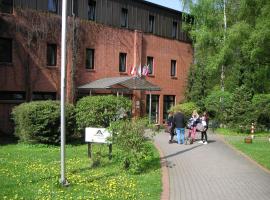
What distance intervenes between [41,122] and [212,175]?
29.0ft

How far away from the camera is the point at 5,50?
2669 centimetres

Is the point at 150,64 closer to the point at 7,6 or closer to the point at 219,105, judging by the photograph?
the point at 219,105

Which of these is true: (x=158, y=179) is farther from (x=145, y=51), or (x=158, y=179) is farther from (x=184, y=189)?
(x=145, y=51)

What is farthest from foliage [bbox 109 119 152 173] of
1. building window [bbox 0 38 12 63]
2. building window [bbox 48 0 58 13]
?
building window [bbox 48 0 58 13]

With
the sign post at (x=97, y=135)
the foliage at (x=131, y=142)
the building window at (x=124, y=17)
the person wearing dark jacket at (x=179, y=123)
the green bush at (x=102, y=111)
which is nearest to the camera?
the foliage at (x=131, y=142)

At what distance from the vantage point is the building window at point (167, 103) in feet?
130

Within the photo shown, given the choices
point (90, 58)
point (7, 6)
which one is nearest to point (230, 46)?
point (90, 58)

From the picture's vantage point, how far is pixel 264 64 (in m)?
35.5

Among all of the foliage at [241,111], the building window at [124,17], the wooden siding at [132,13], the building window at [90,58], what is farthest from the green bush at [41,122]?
the building window at [124,17]

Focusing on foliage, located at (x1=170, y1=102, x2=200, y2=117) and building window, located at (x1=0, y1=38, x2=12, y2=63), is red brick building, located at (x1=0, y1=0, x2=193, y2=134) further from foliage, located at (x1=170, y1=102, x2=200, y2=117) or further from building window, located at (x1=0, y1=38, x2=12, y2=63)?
foliage, located at (x1=170, y1=102, x2=200, y2=117)

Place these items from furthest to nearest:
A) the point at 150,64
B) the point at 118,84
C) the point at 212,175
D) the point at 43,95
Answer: the point at 150,64 → the point at 118,84 → the point at 43,95 → the point at 212,175

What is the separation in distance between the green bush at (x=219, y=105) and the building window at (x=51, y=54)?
40.0 ft

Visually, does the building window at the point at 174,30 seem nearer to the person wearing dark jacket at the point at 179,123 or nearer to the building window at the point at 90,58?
the building window at the point at 90,58

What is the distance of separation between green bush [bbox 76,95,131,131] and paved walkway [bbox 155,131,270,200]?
2.36m
